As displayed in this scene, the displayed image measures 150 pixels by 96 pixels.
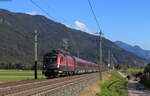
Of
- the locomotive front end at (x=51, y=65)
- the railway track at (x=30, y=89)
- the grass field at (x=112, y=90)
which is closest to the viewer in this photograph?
the railway track at (x=30, y=89)

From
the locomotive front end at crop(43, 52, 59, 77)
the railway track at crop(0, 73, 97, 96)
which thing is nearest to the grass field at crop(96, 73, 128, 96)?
the railway track at crop(0, 73, 97, 96)

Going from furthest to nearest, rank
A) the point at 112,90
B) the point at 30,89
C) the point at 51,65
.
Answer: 1. the point at 112,90
2. the point at 51,65
3. the point at 30,89

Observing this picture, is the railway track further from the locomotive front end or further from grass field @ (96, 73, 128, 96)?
the locomotive front end

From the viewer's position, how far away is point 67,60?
2333 inches

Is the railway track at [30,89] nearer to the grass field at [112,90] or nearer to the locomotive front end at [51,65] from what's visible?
the grass field at [112,90]

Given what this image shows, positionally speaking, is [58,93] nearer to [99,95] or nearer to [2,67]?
[99,95]

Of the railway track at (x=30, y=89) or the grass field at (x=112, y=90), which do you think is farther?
the grass field at (x=112, y=90)

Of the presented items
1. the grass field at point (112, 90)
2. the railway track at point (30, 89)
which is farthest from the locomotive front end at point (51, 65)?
the railway track at point (30, 89)

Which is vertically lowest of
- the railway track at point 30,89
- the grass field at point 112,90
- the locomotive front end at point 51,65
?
the grass field at point 112,90

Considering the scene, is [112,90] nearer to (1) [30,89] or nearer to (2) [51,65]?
(2) [51,65]

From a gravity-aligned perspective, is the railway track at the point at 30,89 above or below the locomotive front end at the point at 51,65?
below

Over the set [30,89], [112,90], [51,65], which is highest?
[51,65]

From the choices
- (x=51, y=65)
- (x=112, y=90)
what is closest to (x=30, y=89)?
(x=51, y=65)

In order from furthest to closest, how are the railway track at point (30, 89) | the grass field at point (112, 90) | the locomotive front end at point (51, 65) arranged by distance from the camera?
the locomotive front end at point (51, 65) < the grass field at point (112, 90) < the railway track at point (30, 89)
